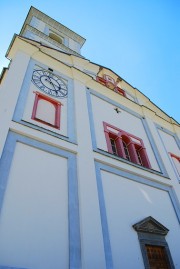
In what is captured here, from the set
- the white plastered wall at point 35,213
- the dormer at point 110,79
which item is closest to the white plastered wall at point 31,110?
the white plastered wall at point 35,213

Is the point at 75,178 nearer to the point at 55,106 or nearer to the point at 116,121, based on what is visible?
the point at 55,106

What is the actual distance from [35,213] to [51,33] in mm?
12980

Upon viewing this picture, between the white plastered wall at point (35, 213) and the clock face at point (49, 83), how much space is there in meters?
3.13

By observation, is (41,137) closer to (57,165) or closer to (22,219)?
(57,165)

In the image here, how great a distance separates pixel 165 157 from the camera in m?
10.5

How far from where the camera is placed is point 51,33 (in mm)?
15312

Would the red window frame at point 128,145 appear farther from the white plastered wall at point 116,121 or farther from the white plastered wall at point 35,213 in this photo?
the white plastered wall at point 35,213

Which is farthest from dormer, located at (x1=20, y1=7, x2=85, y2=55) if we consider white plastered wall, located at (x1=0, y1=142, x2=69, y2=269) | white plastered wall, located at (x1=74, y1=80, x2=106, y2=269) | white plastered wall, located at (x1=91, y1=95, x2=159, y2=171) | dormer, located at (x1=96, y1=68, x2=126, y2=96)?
white plastered wall, located at (x1=0, y1=142, x2=69, y2=269)

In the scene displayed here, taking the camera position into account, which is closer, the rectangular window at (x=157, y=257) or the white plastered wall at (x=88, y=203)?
the white plastered wall at (x=88, y=203)

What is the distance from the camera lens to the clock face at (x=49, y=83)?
8781 millimetres

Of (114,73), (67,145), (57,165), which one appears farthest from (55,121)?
(114,73)

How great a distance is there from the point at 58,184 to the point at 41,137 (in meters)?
1.43

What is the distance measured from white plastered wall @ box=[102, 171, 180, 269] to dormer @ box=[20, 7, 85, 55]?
939cm

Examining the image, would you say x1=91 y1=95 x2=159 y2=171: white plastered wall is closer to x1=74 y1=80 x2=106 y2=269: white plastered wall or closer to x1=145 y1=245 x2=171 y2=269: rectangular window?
x1=74 y1=80 x2=106 y2=269: white plastered wall
